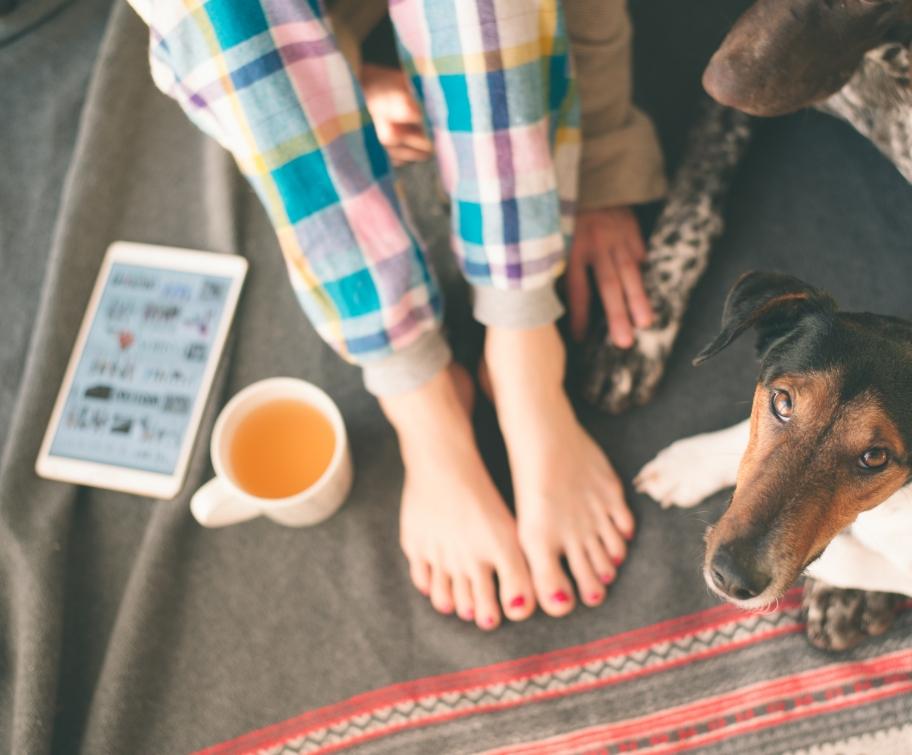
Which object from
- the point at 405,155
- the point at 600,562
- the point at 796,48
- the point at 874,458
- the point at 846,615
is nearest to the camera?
the point at 874,458

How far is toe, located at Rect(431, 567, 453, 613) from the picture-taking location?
1125 mm

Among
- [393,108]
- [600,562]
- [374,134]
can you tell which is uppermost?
[374,134]

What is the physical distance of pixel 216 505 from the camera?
1039mm

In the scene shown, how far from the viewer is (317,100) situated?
827 millimetres

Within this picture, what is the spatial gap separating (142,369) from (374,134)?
599 millimetres

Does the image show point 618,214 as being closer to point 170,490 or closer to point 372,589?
point 372,589

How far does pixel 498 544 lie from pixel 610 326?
0.36 metres

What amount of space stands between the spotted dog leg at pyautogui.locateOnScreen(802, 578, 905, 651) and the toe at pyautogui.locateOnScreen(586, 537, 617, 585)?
0.84 feet

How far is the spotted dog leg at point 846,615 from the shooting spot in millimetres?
1024

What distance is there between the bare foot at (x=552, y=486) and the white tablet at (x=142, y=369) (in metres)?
0.48


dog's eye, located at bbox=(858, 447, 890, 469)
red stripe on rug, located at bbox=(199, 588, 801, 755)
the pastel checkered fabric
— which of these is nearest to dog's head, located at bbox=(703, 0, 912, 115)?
the pastel checkered fabric

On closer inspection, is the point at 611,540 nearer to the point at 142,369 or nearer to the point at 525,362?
the point at 525,362

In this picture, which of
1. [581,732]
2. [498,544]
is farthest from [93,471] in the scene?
[581,732]

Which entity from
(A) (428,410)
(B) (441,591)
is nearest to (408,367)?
(A) (428,410)
